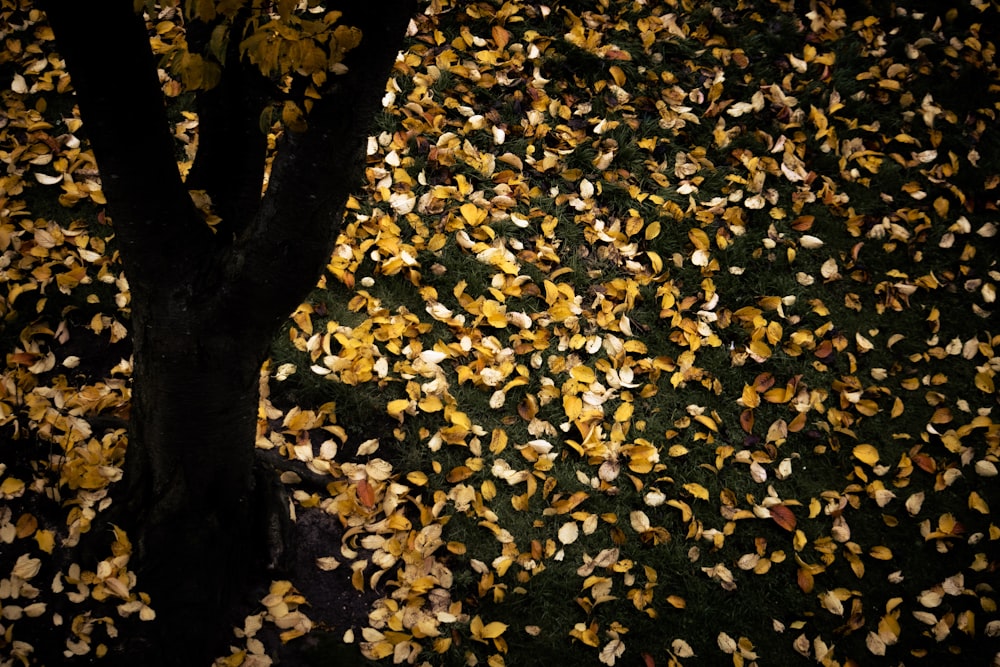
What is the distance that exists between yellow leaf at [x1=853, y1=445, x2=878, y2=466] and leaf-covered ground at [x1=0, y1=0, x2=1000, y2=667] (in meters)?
Result: 0.02

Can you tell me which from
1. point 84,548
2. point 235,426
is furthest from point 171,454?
point 84,548

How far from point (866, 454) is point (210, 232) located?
309cm

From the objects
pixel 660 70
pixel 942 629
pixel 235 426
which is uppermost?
pixel 660 70

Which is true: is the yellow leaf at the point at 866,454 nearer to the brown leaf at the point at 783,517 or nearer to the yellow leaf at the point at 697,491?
the brown leaf at the point at 783,517

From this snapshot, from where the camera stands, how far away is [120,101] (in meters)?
1.70

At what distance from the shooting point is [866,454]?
340 cm

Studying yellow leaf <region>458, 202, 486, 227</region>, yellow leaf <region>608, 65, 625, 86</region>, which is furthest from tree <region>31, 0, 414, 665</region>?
yellow leaf <region>608, 65, 625, 86</region>

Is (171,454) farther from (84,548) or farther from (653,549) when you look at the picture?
(653,549)

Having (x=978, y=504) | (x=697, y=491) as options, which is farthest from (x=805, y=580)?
(x=978, y=504)

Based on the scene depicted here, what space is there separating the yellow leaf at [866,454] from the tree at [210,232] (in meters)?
2.74

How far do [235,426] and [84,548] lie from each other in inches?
33.6

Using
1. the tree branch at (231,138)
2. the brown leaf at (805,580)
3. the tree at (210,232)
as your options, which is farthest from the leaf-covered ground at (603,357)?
the tree branch at (231,138)

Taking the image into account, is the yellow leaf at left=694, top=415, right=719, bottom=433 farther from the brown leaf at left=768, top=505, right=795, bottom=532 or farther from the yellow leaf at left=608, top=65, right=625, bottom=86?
the yellow leaf at left=608, top=65, right=625, bottom=86

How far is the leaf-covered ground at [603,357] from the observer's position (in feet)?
9.27
